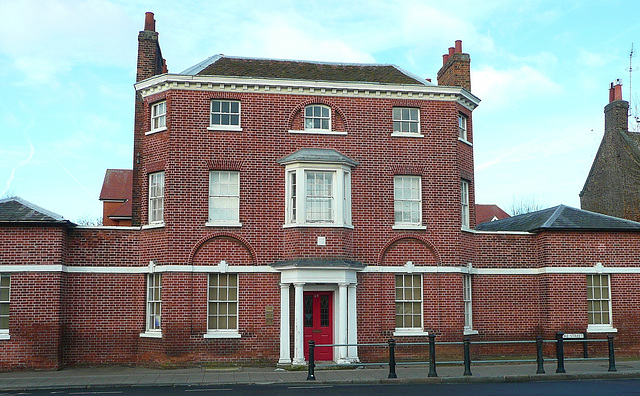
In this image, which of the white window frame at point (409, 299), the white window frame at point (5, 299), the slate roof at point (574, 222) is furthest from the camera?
the slate roof at point (574, 222)

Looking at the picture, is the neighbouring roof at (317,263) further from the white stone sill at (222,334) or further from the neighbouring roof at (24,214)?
the neighbouring roof at (24,214)

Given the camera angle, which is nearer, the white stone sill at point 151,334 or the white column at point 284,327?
the white column at point 284,327

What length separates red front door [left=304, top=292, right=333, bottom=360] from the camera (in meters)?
→ 22.0

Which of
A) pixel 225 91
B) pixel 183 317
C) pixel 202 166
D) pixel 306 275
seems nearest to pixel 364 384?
pixel 306 275

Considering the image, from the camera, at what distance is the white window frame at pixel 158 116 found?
22750 mm

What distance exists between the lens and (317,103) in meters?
23.1

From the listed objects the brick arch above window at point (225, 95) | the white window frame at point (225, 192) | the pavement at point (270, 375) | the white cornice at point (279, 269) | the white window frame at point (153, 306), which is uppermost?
the brick arch above window at point (225, 95)

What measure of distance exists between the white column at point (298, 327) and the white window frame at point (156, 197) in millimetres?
A: 5114

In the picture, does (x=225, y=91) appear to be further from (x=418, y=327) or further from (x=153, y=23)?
(x=418, y=327)

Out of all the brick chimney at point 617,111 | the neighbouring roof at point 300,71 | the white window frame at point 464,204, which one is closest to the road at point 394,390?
the white window frame at point 464,204

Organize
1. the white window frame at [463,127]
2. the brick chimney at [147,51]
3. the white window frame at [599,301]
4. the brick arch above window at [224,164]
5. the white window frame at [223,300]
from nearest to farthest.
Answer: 1. the white window frame at [223,300]
2. the brick arch above window at [224,164]
3. the white window frame at [599,301]
4. the white window frame at [463,127]
5. the brick chimney at [147,51]

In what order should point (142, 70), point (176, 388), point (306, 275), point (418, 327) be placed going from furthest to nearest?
point (142, 70) < point (418, 327) < point (306, 275) < point (176, 388)

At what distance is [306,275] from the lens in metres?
21.3

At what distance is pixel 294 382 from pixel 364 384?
1838mm
